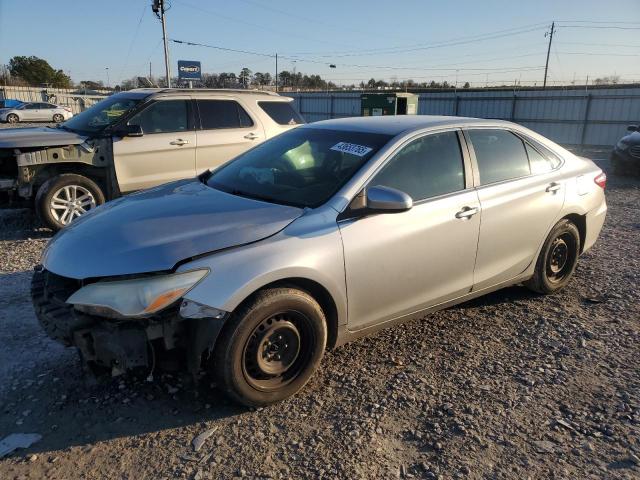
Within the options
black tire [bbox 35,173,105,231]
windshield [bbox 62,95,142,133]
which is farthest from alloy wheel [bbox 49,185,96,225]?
windshield [bbox 62,95,142,133]

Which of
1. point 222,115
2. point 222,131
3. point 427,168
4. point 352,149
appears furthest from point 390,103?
point 352,149

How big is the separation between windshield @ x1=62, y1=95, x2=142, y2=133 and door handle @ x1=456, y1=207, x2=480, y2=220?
5.08m

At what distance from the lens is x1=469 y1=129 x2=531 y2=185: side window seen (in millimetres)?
4066

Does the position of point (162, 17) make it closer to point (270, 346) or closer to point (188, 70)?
point (188, 70)

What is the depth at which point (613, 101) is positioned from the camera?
21078mm

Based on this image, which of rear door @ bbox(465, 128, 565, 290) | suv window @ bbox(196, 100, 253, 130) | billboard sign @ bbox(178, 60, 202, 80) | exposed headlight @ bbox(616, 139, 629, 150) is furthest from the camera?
billboard sign @ bbox(178, 60, 202, 80)

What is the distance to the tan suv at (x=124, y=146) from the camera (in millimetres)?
6473

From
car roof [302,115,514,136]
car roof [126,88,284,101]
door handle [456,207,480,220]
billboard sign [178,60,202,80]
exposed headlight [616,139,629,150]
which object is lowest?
exposed headlight [616,139,629,150]

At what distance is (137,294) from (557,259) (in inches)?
153

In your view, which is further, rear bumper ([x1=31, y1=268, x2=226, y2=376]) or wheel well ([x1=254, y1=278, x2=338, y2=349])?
wheel well ([x1=254, y1=278, x2=338, y2=349])

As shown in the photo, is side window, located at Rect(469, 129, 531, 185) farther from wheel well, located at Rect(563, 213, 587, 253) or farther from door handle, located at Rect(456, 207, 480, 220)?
wheel well, located at Rect(563, 213, 587, 253)

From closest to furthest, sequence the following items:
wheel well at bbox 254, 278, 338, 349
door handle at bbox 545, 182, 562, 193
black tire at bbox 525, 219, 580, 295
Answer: wheel well at bbox 254, 278, 338, 349 < door handle at bbox 545, 182, 562, 193 < black tire at bbox 525, 219, 580, 295

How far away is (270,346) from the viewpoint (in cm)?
305

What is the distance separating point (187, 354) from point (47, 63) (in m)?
83.3
